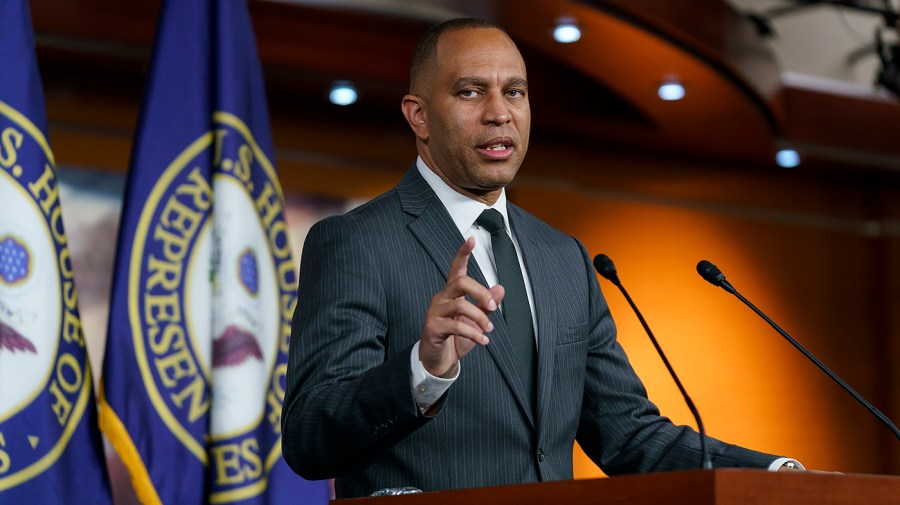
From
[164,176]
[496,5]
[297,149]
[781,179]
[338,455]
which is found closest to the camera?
[338,455]

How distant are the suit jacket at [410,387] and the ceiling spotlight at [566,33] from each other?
9.11 ft

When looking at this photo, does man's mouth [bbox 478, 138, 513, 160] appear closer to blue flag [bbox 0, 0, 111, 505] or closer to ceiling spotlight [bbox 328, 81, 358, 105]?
blue flag [bbox 0, 0, 111, 505]

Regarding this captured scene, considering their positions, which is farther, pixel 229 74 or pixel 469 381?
pixel 229 74

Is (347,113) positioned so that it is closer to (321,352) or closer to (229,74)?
(229,74)

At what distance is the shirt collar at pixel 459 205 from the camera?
221 cm

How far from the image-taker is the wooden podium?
142 centimetres

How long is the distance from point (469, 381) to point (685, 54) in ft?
11.8

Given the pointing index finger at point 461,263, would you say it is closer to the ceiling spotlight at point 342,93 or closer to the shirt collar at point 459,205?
the shirt collar at point 459,205

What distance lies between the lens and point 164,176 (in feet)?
11.9

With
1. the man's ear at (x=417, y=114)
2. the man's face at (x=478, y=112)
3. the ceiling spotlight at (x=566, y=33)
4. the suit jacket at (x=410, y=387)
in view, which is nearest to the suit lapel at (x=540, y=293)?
the suit jacket at (x=410, y=387)

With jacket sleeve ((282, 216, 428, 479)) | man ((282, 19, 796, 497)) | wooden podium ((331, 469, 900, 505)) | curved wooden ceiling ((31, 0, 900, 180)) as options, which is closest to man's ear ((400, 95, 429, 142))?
man ((282, 19, 796, 497))

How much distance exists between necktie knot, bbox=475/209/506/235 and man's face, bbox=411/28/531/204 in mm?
42

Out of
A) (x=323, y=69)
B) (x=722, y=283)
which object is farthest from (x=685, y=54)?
(x=722, y=283)

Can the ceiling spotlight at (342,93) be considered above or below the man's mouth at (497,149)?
above
